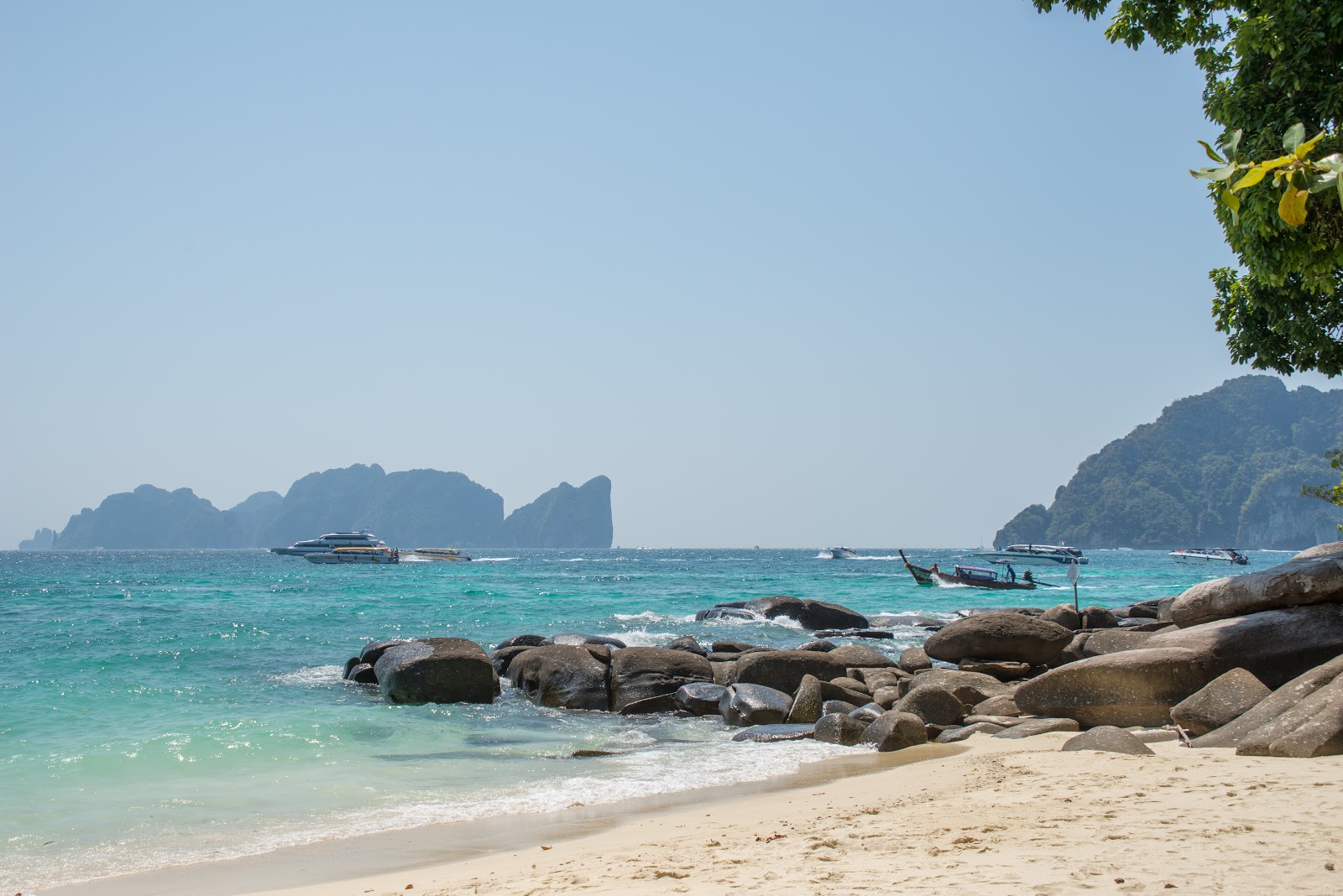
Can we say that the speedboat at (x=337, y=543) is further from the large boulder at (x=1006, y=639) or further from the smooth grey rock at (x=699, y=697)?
the smooth grey rock at (x=699, y=697)

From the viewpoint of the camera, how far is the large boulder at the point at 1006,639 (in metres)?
17.9

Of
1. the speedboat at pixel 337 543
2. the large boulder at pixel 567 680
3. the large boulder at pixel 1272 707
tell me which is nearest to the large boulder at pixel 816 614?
the large boulder at pixel 567 680

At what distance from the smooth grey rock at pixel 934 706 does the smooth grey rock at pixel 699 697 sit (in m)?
3.16

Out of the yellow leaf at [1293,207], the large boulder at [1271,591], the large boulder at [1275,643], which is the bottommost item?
the large boulder at [1275,643]

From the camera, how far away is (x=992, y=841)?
19.9 ft

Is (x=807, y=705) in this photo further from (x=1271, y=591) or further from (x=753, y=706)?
(x=1271, y=591)

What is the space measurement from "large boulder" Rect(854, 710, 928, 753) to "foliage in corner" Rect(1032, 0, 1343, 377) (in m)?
6.75

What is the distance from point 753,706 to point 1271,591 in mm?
7385

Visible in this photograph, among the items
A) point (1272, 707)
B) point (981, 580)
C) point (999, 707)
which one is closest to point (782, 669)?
point (999, 707)

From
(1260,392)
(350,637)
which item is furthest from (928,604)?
(1260,392)

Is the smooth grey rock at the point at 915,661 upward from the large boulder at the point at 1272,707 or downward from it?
downward

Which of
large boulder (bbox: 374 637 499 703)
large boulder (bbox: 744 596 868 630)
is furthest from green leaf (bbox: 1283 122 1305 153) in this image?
large boulder (bbox: 744 596 868 630)

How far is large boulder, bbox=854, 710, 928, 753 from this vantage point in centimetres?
1189

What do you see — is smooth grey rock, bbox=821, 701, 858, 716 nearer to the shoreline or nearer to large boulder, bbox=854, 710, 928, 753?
large boulder, bbox=854, 710, 928, 753
